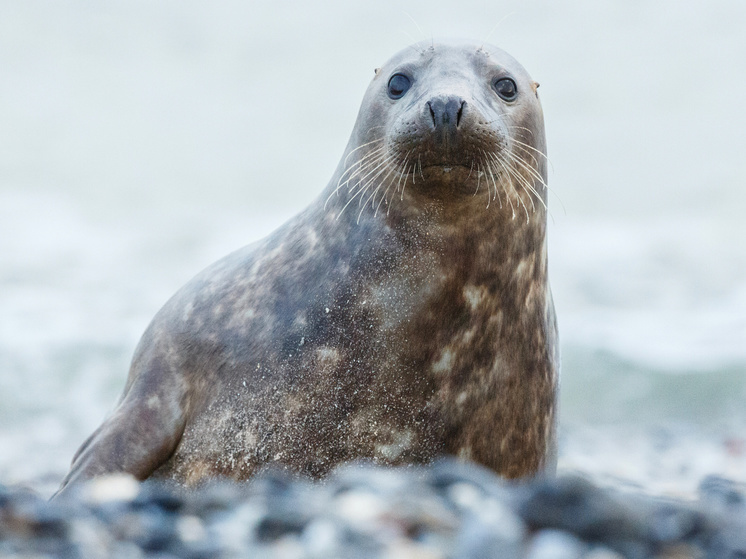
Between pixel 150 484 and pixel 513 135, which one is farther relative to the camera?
pixel 150 484

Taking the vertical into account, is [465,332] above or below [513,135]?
below

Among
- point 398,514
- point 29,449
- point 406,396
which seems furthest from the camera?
point 29,449

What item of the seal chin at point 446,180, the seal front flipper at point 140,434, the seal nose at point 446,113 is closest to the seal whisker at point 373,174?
the seal chin at point 446,180

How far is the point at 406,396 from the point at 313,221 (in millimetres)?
797

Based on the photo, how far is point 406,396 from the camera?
8.91 feet

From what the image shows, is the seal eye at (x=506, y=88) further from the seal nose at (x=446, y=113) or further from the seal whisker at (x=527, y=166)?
the seal nose at (x=446, y=113)

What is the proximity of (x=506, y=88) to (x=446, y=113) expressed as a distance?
55 cm

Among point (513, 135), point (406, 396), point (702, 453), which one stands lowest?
point (406, 396)

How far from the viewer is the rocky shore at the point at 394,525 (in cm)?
146

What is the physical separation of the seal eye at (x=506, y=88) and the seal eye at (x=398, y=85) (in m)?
0.31

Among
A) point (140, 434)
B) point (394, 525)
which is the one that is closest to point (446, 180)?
point (394, 525)

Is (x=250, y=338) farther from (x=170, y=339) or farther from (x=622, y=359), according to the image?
(x=622, y=359)

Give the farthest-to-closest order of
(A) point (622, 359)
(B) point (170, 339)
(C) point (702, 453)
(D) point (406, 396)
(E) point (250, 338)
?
1. (A) point (622, 359)
2. (C) point (702, 453)
3. (B) point (170, 339)
4. (E) point (250, 338)
5. (D) point (406, 396)

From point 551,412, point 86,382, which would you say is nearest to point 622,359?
point 86,382
